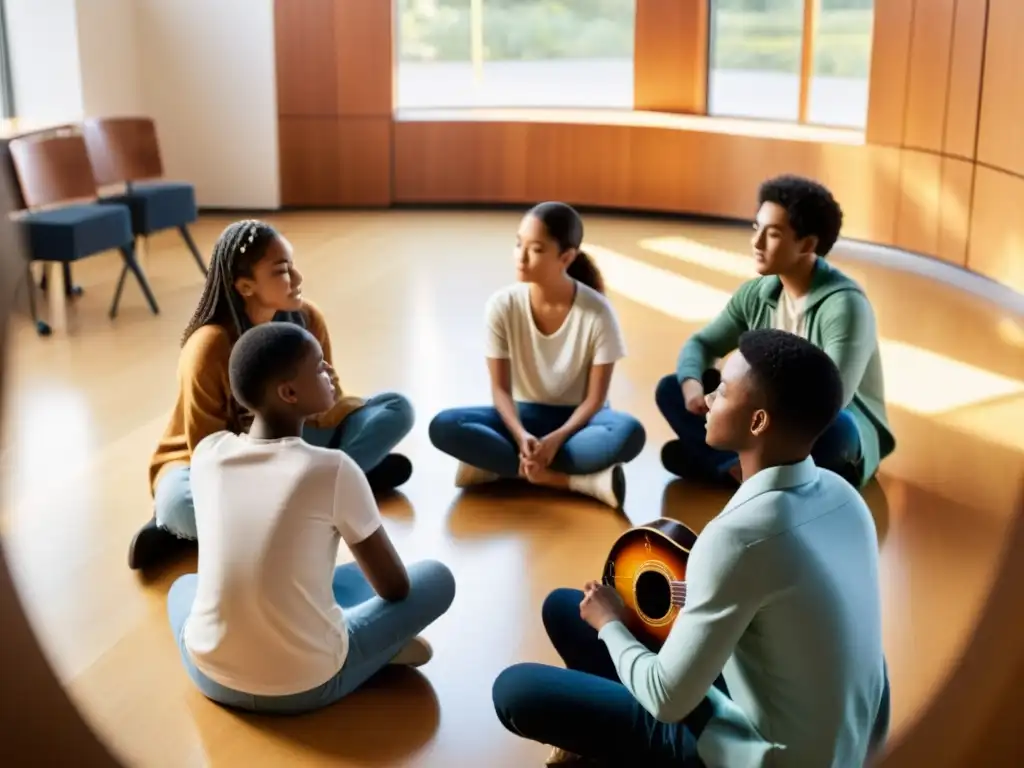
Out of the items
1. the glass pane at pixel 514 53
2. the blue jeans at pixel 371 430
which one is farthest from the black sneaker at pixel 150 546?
the glass pane at pixel 514 53

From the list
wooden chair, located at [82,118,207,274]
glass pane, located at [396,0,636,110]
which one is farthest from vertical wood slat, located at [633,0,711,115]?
wooden chair, located at [82,118,207,274]

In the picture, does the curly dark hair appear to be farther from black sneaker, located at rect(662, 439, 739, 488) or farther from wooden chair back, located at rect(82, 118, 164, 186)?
wooden chair back, located at rect(82, 118, 164, 186)

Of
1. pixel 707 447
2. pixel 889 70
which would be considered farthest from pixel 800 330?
pixel 889 70

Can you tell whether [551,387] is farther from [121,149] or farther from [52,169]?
[121,149]

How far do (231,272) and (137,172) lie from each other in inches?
154

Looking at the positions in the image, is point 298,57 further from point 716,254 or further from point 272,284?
point 272,284

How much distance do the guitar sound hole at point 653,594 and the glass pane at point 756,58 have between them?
6.95 metres

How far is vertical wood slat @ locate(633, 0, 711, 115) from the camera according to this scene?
8.90 m

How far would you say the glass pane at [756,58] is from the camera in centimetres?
867

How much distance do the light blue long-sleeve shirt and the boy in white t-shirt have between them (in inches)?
29.5

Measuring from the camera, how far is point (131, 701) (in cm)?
263

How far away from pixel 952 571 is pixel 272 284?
1913mm

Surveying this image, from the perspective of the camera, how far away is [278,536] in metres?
2.26

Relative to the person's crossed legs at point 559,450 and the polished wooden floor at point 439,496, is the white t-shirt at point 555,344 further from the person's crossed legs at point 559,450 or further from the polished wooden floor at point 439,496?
the polished wooden floor at point 439,496
